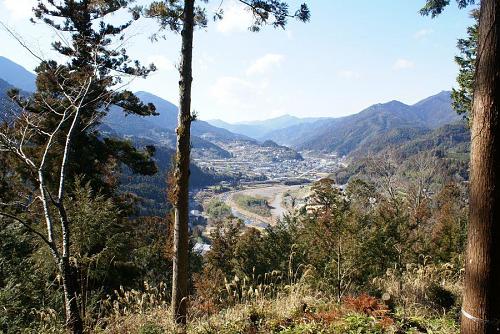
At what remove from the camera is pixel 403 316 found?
4062 mm

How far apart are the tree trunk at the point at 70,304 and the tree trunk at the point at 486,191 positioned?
145 inches

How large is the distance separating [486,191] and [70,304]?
4.10 metres

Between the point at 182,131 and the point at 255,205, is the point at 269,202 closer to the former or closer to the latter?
the point at 255,205

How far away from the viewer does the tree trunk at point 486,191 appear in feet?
8.88

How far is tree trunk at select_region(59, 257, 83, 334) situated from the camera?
13.6 feet

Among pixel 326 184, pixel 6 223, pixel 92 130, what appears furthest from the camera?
pixel 326 184

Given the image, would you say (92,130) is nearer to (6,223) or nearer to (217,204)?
(6,223)

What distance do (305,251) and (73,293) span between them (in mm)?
10722

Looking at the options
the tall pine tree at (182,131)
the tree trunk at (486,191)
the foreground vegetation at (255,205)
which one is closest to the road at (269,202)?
the foreground vegetation at (255,205)

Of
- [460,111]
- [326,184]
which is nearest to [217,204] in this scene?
[326,184]

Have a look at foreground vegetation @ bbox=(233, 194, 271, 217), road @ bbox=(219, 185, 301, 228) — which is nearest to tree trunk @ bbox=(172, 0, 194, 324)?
road @ bbox=(219, 185, 301, 228)

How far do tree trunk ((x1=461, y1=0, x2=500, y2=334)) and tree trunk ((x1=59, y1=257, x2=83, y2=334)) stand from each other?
369 centimetres

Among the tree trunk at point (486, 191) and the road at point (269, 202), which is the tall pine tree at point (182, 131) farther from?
the road at point (269, 202)

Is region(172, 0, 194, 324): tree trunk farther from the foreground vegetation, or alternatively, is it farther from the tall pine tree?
the foreground vegetation
